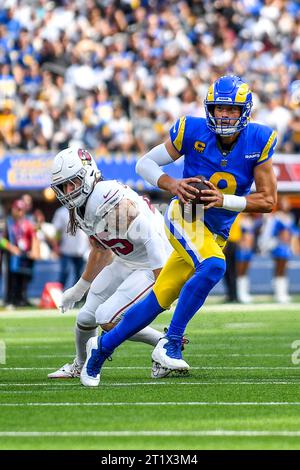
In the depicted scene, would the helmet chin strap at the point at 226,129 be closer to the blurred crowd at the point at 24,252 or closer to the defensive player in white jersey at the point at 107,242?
the defensive player in white jersey at the point at 107,242

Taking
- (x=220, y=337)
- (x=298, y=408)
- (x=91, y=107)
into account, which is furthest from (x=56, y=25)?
(x=298, y=408)

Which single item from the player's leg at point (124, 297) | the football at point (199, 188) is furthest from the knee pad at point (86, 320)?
the football at point (199, 188)

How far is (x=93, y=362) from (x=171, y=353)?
0.54 m

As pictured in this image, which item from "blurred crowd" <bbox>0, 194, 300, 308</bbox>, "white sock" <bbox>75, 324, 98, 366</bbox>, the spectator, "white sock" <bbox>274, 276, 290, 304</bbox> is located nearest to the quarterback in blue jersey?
"white sock" <bbox>75, 324, 98, 366</bbox>

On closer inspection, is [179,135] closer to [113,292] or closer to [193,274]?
[193,274]

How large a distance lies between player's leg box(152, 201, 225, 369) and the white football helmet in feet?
1.94

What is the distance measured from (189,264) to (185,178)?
0.55 meters

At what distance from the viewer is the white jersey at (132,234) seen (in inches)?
287

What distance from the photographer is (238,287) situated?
18.2 m

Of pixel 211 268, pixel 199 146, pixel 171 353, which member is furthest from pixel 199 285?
pixel 199 146

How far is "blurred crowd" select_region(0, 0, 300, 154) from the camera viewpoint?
64.6 ft

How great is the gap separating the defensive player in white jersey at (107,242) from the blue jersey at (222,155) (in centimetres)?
44

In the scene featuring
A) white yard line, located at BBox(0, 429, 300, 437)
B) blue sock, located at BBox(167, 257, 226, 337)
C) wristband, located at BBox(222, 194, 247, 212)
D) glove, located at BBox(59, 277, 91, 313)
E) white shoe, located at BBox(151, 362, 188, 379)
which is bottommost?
white shoe, located at BBox(151, 362, 188, 379)

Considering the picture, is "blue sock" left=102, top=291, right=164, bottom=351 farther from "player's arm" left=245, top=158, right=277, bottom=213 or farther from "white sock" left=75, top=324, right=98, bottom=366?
"player's arm" left=245, top=158, right=277, bottom=213
